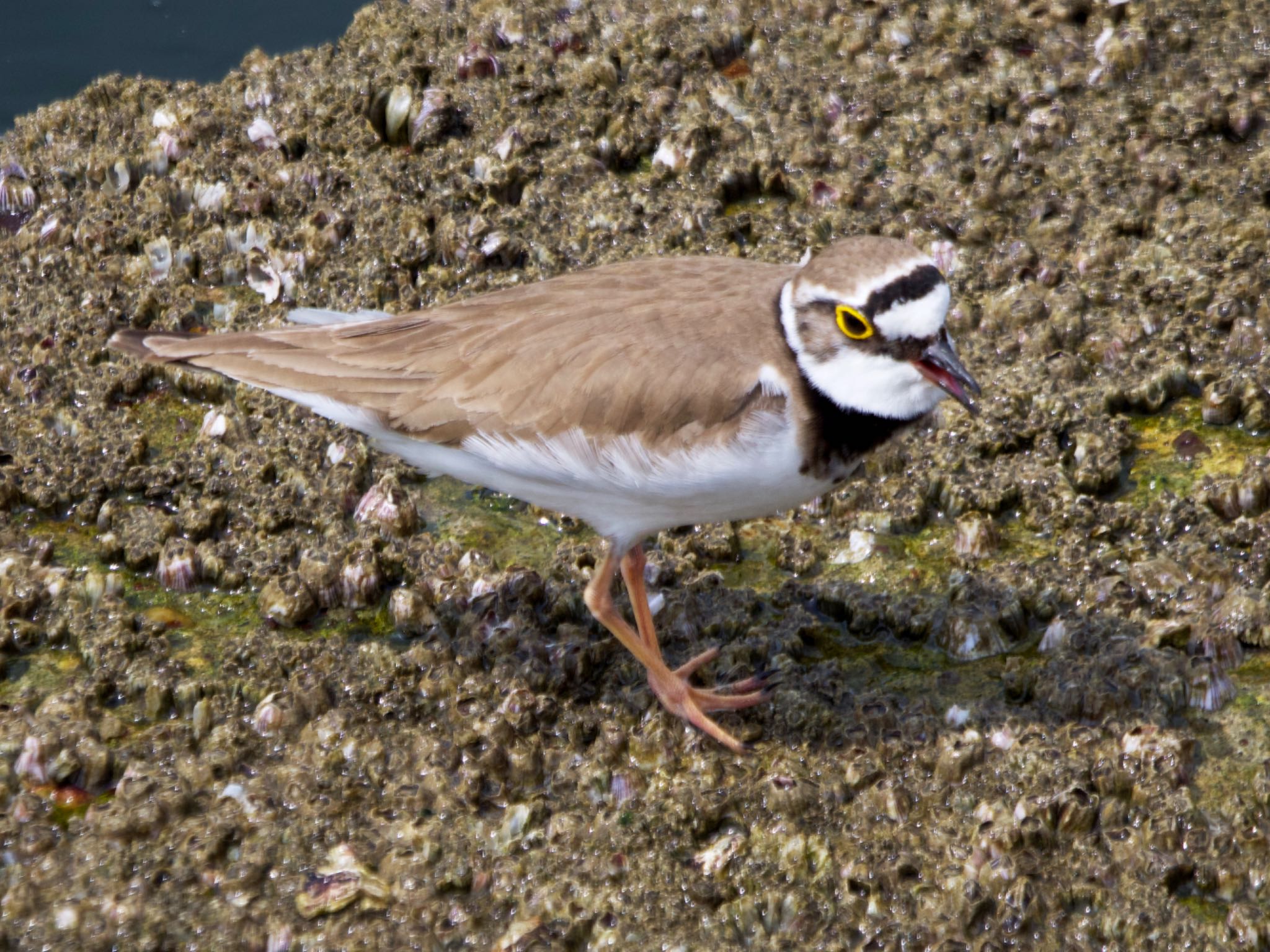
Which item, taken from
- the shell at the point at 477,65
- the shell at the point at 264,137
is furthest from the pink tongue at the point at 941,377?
the shell at the point at 264,137

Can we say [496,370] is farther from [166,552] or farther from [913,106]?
[913,106]

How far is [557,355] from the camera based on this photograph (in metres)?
4.51

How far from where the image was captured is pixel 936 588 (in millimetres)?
5234

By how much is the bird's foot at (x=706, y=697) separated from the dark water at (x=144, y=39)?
19.9 feet

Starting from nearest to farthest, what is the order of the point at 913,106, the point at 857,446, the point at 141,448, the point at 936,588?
1. the point at 857,446
2. the point at 936,588
3. the point at 141,448
4. the point at 913,106

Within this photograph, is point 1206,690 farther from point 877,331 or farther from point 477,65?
point 477,65

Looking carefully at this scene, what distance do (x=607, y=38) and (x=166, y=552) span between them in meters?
4.28

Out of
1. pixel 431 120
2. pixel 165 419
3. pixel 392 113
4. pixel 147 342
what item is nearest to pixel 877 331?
pixel 147 342

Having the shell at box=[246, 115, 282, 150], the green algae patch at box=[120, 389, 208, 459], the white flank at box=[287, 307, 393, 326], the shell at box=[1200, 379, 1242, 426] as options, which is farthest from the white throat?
the shell at box=[246, 115, 282, 150]

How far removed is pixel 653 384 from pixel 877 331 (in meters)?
0.75

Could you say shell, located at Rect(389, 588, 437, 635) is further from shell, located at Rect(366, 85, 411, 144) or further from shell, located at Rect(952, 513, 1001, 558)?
shell, located at Rect(366, 85, 411, 144)

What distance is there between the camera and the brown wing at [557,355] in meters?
4.32

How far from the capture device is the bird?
4262 mm

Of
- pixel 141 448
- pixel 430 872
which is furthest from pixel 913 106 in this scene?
pixel 430 872
